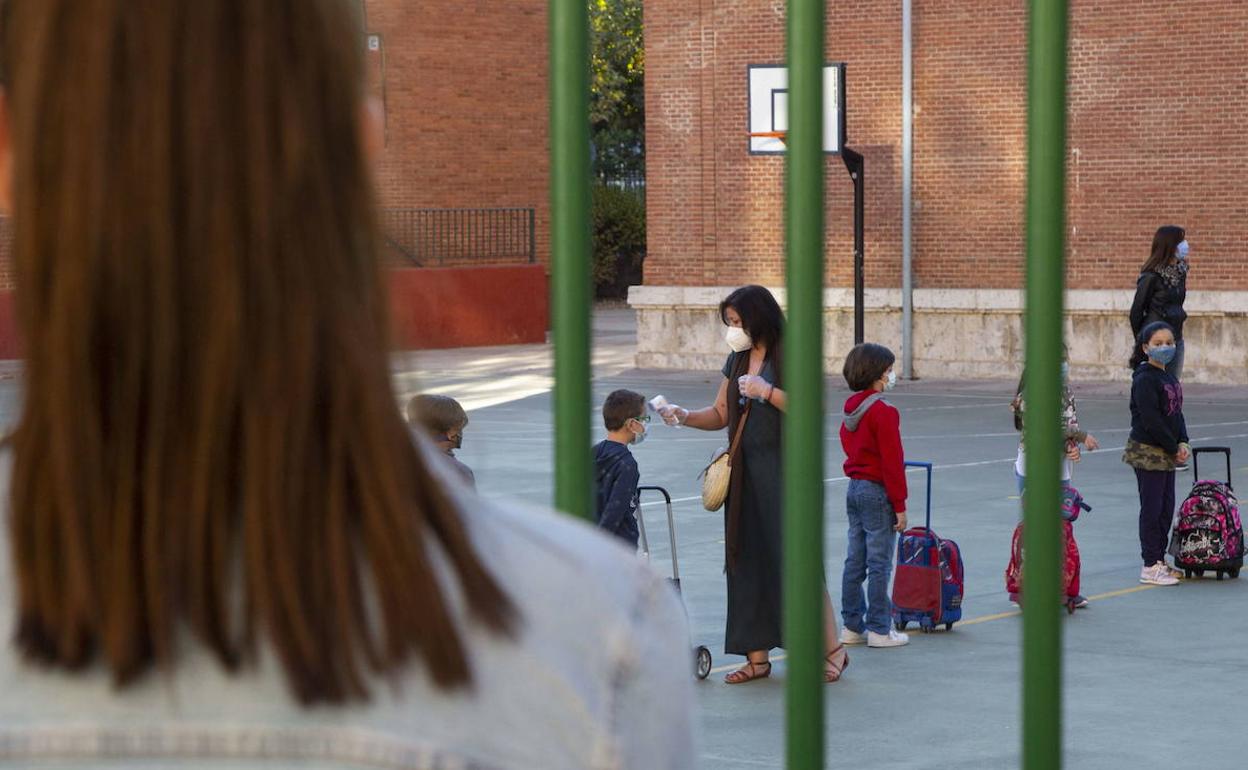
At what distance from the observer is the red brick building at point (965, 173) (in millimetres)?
23656

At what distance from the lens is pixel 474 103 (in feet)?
118

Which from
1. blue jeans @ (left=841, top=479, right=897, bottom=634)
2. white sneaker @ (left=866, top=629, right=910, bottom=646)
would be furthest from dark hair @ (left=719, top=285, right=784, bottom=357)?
white sneaker @ (left=866, top=629, right=910, bottom=646)

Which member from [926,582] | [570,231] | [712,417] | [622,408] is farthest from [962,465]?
[570,231]

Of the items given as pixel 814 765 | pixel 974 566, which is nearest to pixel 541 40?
pixel 974 566

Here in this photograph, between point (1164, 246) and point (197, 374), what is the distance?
16.5 meters

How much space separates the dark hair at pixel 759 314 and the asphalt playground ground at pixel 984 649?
133 centimetres

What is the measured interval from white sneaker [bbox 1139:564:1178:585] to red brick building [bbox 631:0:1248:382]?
1267 centimetres

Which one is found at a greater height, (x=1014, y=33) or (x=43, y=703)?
(x=1014, y=33)

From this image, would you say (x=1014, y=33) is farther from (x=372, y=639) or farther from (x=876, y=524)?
(x=372, y=639)

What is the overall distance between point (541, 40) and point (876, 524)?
28834 mm

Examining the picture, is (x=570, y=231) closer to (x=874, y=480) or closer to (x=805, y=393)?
Answer: (x=805, y=393)

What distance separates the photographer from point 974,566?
10.8 meters

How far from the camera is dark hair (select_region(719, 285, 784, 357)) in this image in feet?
25.7

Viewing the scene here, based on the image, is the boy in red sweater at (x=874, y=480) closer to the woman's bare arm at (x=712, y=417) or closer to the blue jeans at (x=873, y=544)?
the blue jeans at (x=873, y=544)
